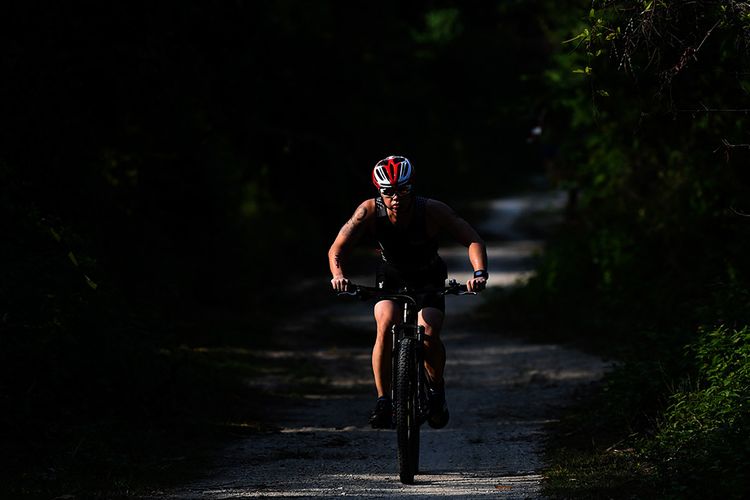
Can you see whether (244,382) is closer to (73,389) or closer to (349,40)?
(73,389)

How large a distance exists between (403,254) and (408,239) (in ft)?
0.41

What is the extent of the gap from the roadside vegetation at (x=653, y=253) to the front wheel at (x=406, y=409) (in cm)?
101

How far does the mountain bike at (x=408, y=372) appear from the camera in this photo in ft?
26.9

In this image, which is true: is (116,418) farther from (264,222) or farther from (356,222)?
(264,222)

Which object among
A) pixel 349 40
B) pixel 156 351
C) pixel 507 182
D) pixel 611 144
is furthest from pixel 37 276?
pixel 507 182

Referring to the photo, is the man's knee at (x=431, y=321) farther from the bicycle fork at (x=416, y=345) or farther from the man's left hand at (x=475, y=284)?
the man's left hand at (x=475, y=284)

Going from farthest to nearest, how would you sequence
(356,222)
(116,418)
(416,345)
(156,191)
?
1. (156,191)
2. (116,418)
3. (356,222)
4. (416,345)

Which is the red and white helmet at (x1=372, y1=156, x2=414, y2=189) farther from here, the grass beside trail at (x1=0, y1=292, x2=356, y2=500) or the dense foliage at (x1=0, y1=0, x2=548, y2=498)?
the dense foliage at (x1=0, y1=0, x2=548, y2=498)

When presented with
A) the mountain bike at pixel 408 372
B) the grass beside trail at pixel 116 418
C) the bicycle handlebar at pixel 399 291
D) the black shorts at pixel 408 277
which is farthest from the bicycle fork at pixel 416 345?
the grass beside trail at pixel 116 418

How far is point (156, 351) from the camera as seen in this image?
11.4 metres

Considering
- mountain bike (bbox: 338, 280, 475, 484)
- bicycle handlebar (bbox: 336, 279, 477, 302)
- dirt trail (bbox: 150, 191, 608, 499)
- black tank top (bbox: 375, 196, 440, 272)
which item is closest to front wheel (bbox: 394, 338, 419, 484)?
mountain bike (bbox: 338, 280, 475, 484)

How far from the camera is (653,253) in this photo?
1689cm

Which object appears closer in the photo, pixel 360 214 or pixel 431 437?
pixel 360 214

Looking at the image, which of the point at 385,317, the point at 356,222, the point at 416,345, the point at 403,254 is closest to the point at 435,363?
the point at 416,345
